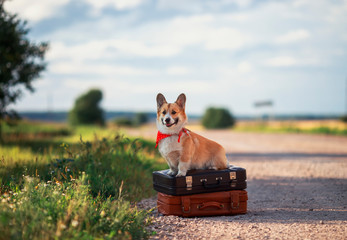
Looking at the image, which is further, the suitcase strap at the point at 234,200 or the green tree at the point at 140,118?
the green tree at the point at 140,118

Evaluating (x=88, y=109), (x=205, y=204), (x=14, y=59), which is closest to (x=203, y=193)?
(x=205, y=204)

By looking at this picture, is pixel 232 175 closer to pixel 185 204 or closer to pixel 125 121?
pixel 185 204

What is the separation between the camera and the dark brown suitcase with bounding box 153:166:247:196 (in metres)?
5.05

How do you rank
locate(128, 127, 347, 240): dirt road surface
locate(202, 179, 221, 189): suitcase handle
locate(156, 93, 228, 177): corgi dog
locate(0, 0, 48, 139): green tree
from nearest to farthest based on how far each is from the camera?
locate(128, 127, 347, 240): dirt road surface
locate(156, 93, 228, 177): corgi dog
locate(202, 179, 221, 189): suitcase handle
locate(0, 0, 48, 139): green tree

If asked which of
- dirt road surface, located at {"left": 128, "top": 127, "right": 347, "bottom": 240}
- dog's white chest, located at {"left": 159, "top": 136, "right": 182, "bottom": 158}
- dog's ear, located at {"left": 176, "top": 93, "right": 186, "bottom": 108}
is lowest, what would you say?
dirt road surface, located at {"left": 128, "top": 127, "right": 347, "bottom": 240}

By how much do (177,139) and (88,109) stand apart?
64.7ft

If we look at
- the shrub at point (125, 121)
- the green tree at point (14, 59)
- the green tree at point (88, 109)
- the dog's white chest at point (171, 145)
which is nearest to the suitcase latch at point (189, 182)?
the dog's white chest at point (171, 145)

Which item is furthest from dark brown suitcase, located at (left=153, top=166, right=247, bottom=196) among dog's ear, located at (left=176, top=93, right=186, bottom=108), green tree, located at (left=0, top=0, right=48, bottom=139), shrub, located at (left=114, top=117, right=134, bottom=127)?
shrub, located at (left=114, top=117, right=134, bottom=127)

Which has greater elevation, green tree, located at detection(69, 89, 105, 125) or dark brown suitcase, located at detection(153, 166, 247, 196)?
green tree, located at detection(69, 89, 105, 125)

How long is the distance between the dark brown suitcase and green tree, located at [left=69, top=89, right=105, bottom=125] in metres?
19.1

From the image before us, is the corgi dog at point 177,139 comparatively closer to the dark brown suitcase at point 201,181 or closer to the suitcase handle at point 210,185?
the dark brown suitcase at point 201,181

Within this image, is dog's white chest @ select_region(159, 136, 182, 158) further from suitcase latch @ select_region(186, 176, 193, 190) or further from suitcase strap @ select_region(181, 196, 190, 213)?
suitcase strap @ select_region(181, 196, 190, 213)

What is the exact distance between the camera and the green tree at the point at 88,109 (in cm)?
2352

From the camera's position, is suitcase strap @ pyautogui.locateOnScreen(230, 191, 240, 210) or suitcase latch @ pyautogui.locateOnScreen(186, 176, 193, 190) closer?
suitcase latch @ pyautogui.locateOnScreen(186, 176, 193, 190)
